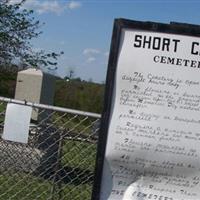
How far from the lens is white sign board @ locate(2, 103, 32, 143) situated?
431cm

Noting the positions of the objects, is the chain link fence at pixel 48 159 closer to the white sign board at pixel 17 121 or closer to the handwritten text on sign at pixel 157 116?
the white sign board at pixel 17 121

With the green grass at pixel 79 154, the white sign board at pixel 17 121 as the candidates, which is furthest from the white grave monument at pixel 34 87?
the white sign board at pixel 17 121

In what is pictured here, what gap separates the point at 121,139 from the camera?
363cm

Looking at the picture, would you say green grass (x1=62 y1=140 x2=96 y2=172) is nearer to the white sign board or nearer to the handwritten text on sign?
the white sign board

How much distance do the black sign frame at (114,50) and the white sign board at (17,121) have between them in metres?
0.83

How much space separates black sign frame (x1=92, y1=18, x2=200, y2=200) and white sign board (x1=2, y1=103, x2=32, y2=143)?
2.74ft

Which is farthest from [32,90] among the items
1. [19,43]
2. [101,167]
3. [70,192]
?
[101,167]

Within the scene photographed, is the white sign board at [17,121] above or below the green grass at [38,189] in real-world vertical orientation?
above

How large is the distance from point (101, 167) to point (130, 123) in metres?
0.31

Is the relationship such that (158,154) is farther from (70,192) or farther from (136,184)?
(70,192)

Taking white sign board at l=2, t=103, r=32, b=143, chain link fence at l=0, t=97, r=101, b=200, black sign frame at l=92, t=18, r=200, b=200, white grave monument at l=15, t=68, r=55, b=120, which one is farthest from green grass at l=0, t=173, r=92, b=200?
black sign frame at l=92, t=18, r=200, b=200

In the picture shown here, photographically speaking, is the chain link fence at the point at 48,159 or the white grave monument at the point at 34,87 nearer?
the chain link fence at the point at 48,159

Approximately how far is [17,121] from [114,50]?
1.04m

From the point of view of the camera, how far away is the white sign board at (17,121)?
14.1 ft
